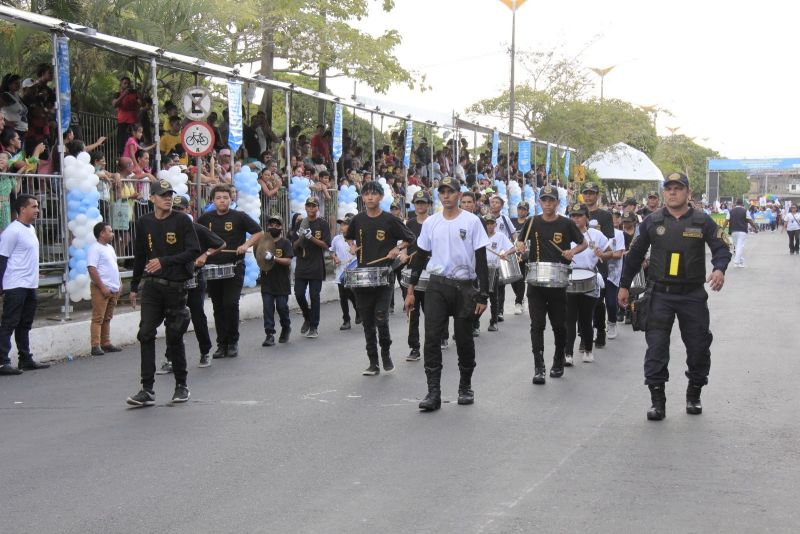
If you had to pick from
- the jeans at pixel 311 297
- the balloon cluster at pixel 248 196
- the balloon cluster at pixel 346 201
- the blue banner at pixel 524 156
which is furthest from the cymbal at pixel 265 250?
the blue banner at pixel 524 156

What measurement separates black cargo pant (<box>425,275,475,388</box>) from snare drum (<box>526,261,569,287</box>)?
1.38 m

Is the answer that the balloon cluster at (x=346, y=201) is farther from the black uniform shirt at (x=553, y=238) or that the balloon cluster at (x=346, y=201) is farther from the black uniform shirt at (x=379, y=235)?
the black uniform shirt at (x=553, y=238)

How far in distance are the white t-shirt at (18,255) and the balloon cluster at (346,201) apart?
958cm

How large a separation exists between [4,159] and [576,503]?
9.19 m

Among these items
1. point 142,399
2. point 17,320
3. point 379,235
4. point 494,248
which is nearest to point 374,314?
point 379,235

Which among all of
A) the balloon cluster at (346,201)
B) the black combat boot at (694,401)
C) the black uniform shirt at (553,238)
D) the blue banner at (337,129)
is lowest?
the black combat boot at (694,401)

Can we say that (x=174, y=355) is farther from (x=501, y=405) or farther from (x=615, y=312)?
(x=615, y=312)

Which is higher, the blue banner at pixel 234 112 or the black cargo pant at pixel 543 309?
the blue banner at pixel 234 112

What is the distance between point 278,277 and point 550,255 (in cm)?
457

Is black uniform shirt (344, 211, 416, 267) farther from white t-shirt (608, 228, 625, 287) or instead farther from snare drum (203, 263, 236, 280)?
white t-shirt (608, 228, 625, 287)

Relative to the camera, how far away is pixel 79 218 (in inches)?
508

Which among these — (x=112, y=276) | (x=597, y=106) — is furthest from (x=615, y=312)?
(x=597, y=106)

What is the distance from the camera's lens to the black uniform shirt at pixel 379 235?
10.6 meters

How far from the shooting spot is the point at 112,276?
12398mm
